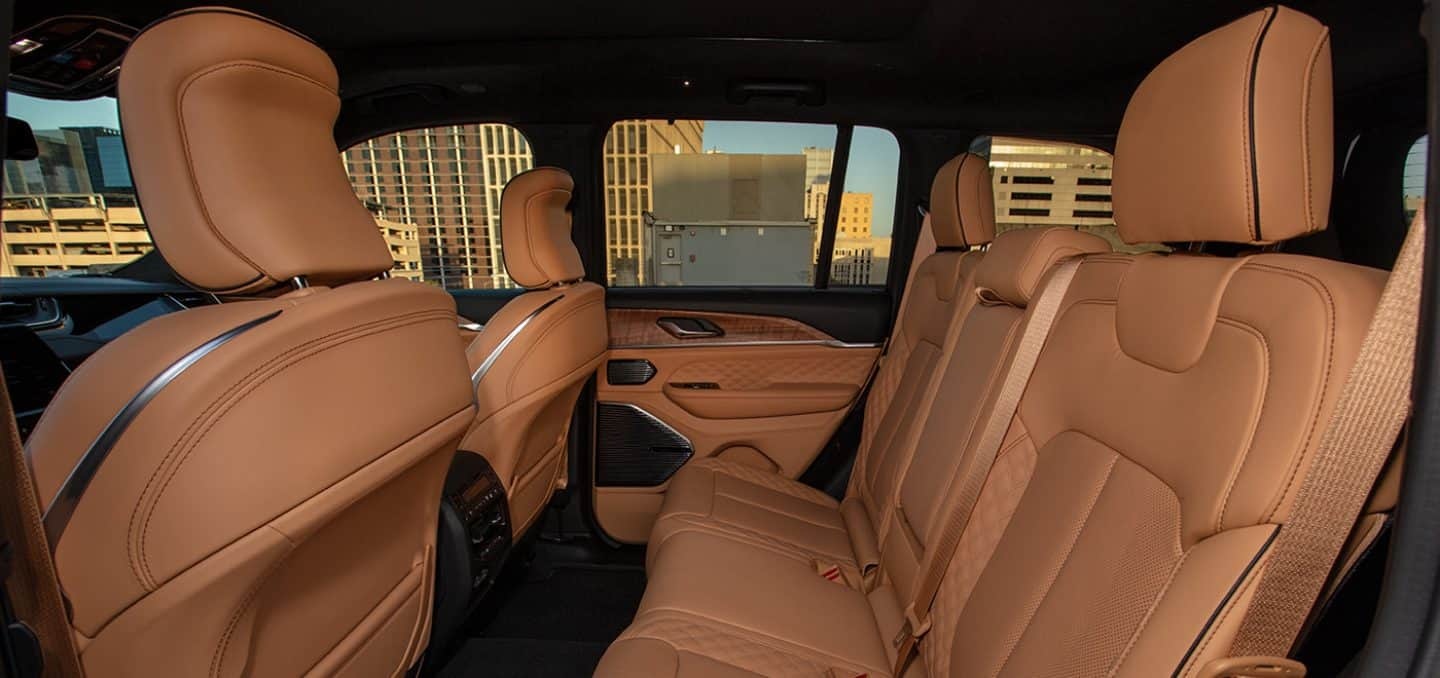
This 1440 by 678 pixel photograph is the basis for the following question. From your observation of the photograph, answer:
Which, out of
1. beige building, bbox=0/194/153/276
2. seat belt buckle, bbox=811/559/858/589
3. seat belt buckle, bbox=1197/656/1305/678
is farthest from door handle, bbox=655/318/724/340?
seat belt buckle, bbox=1197/656/1305/678

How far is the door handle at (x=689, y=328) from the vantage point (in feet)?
8.15

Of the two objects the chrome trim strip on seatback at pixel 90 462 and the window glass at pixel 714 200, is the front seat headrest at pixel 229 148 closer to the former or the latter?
the chrome trim strip on seatback at pixel 90 462

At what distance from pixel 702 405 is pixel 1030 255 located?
1.36m

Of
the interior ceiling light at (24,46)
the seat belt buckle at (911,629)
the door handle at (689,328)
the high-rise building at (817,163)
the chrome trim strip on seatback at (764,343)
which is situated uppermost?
the interior ceiling light at (24,46)

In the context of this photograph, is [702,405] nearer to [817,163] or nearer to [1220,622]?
[817,163]

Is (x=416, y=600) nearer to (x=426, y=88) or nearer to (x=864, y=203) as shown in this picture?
(x=426, y=88)

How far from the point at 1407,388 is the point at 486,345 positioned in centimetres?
149

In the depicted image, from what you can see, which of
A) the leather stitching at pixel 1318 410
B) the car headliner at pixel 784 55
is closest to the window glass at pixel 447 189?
the car headliner at pixel 784 55

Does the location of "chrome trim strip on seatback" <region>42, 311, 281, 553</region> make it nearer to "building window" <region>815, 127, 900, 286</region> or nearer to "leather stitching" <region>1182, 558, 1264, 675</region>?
"leather stitching" <region>1182, 558, 1264, 675</region>

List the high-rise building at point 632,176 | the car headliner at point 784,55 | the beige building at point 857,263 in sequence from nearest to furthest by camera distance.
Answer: the car headliner at point 784,55
the high-rise building at point 632,176
the beige building at point 857,263

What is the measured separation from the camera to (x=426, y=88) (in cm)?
220

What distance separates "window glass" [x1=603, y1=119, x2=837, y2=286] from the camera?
2.62 metres

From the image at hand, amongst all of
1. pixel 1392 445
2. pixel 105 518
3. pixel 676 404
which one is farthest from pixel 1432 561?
pixel 676 404

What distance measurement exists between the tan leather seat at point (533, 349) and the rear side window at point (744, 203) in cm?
75
